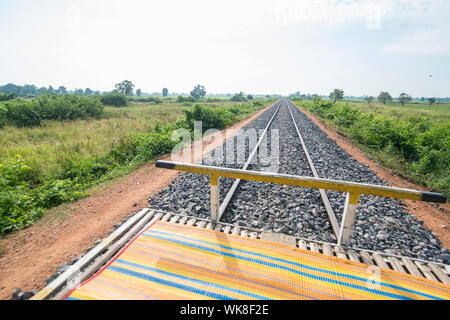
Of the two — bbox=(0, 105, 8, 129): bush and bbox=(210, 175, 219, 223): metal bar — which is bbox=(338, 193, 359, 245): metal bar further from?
bbox=(0, 105, 8, 129): bush

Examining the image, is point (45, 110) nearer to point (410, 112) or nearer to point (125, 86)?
point (410, 112)

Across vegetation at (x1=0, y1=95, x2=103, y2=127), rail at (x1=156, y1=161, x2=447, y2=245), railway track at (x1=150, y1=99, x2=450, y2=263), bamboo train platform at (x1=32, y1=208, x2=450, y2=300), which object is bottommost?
railway track at (x1=150, y1=99, x2=450, y2=263)

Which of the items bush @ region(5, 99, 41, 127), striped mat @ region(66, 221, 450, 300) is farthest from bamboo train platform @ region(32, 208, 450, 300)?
bush @ region(5, 99, 41, 127)

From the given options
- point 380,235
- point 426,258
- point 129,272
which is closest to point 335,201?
point 380,235

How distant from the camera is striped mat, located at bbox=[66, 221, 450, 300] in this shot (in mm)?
1865

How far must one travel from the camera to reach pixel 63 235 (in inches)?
131

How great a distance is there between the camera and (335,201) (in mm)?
4059

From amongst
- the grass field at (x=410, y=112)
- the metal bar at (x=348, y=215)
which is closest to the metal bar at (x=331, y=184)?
the metal bar at (x=348, y=215)

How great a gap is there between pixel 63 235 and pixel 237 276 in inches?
120

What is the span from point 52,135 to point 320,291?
13189 millimetres

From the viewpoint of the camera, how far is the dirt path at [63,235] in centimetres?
255

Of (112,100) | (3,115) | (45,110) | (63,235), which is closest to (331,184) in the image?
(63,235)

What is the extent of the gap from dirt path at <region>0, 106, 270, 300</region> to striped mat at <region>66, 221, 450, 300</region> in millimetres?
1143
